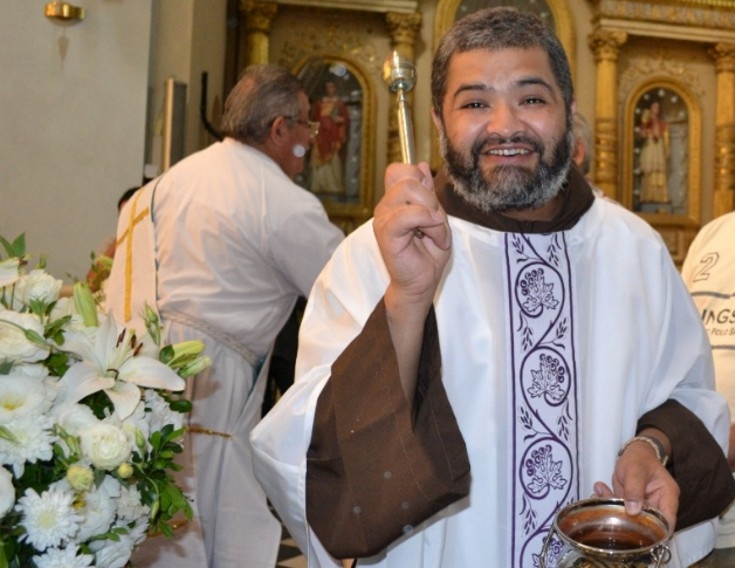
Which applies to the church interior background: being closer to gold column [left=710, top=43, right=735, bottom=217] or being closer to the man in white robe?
gold column [left=710, top=43, right=735, bottom=217]

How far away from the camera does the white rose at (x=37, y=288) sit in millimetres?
1650

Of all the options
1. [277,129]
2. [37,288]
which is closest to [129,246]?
[277,129]

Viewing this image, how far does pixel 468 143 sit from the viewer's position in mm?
2219

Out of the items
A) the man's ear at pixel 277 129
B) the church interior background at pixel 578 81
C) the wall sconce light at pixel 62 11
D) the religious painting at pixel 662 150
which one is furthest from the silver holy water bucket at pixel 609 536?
the religious painting at pixel 662 150

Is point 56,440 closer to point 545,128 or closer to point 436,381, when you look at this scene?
point 436,381

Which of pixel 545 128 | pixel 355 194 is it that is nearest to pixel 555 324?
pixel 545 128

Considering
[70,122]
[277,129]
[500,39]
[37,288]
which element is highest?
[70,122]

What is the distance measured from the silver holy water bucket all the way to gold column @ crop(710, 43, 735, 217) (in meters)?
10.9

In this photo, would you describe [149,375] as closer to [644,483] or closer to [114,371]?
[114,371]

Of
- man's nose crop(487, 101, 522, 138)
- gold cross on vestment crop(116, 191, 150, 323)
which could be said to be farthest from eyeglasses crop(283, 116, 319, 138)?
man's nose crop(487, 101, 522, 138)

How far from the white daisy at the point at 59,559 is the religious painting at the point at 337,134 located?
978 centimetres

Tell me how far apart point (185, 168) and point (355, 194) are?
24.0ft

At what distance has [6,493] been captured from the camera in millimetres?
1418

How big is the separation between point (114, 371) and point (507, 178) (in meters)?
0.96
